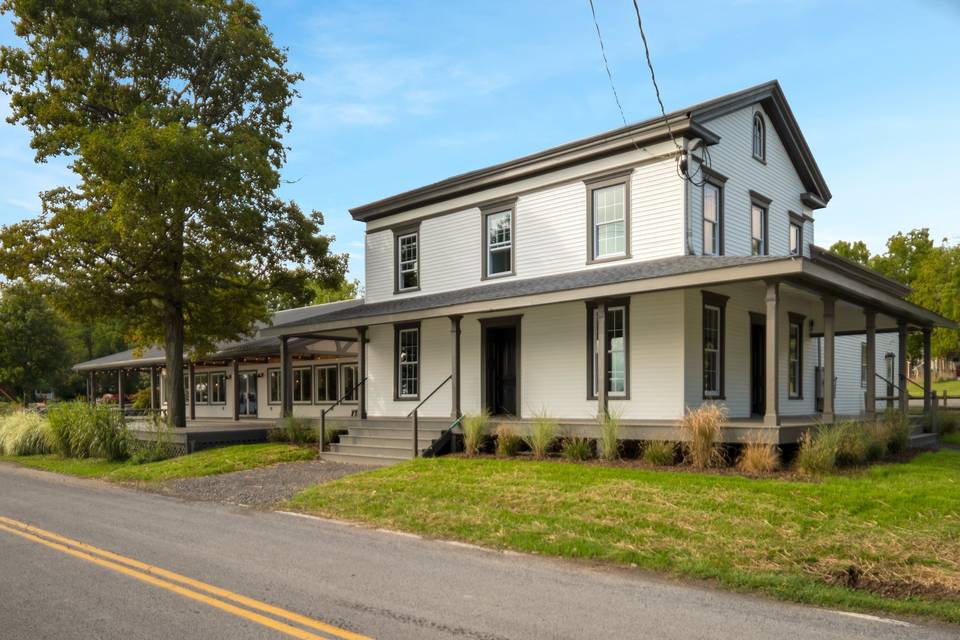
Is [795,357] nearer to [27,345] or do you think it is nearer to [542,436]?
[542,436]

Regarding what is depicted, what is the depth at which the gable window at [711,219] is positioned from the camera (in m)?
16.4

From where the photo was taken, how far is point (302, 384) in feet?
102

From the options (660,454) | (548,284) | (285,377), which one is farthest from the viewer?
(285,377)

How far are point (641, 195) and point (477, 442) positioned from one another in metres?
6.34

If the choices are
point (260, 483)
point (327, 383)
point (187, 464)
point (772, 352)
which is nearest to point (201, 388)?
point (327, 383)

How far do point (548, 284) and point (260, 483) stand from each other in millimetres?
7246

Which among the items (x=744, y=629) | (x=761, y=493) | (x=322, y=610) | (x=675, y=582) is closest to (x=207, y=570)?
(x=322, y=610)

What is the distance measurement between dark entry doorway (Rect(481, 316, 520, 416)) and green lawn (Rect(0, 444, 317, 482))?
184 inches

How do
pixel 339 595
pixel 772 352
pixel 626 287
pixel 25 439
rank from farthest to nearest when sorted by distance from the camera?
pixel 25 439, pixel 626 287, pixel 772 352, pixel 339 595

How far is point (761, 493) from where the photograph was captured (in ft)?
33.6

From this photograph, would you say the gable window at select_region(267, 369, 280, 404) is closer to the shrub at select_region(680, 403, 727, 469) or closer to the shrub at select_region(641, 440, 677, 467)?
the shrub at select_region(641, 440, 677, 467)

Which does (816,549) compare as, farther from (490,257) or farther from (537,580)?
(490,257)

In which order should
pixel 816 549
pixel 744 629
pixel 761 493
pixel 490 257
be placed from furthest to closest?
pixel 490 257 < pixel 761 493 < pixel 816 549 < pixel 744 629

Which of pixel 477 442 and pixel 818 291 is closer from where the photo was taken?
pixel 818 291
